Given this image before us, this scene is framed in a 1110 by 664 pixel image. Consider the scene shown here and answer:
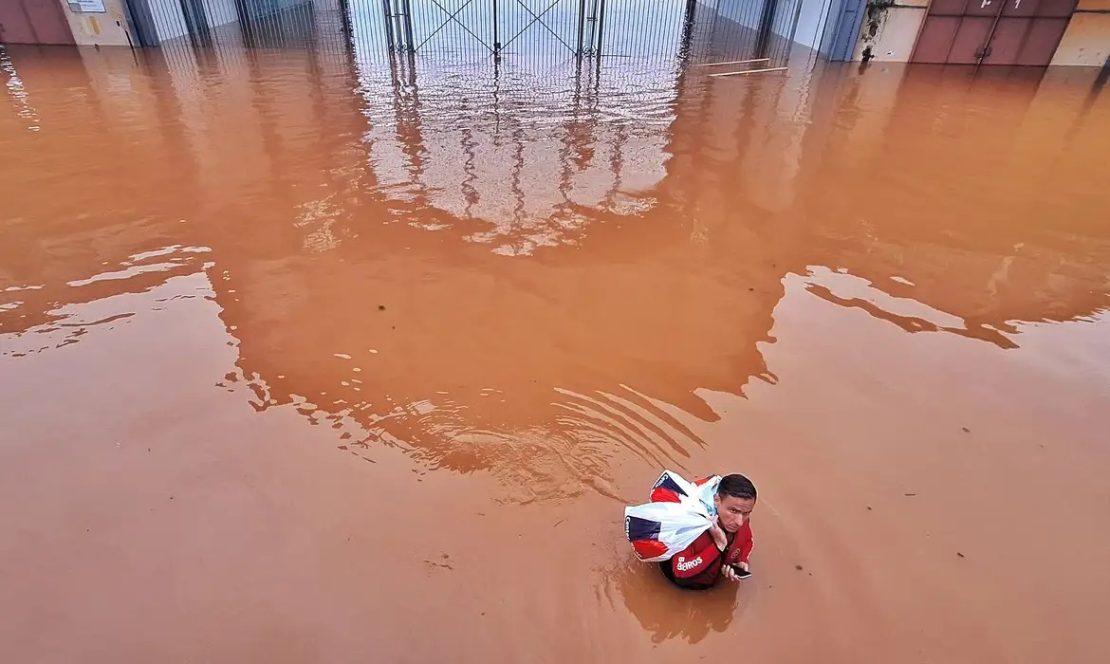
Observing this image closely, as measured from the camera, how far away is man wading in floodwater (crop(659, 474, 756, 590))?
2881 mm

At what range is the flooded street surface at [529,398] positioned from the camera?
3.18 metres

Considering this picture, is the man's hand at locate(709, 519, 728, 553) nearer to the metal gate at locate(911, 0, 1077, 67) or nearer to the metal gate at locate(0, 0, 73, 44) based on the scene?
the metal gate at locate(911, 0, 1077, 67)

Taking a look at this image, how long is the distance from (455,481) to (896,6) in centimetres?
1972

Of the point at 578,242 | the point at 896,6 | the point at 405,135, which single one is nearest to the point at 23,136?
the point at 405,135

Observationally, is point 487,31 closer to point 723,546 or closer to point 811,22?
point 811,22

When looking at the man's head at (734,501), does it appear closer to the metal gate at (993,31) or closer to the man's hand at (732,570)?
the man's hand at (732,570)

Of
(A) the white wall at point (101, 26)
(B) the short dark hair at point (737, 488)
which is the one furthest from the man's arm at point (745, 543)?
(A) the white wall at point (101, 26)

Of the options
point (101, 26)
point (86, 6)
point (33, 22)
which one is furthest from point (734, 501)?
point (33, 22)

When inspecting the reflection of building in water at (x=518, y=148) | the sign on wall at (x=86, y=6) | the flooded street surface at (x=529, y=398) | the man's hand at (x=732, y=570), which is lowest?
the flooded street surface at (x=529, y=398)

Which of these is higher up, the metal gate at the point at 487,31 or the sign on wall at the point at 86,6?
the sign on wall at the point at 86,6

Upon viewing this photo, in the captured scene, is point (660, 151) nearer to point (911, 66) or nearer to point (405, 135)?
point (405, 135)

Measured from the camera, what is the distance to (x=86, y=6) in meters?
16.2

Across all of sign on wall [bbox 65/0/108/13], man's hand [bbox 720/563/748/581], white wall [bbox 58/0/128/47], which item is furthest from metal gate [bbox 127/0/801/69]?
man's hand [bbox 720/563/748/581]

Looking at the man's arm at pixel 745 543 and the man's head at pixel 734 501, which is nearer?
the man's head at pixel 734 501
